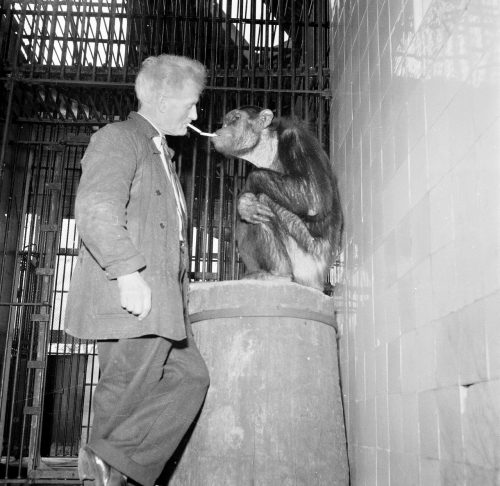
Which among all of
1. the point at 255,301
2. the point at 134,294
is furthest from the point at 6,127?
the point at 134,294

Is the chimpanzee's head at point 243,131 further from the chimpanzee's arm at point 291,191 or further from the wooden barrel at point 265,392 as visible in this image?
the wooden barrel at point 265,392

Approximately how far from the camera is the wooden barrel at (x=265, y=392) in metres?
1.97

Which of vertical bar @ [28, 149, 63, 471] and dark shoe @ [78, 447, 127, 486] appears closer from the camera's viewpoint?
dark shoe @ [78, 447, 127, 486]

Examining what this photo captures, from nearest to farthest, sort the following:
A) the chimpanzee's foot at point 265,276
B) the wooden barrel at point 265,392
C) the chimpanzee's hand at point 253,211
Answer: the wooden barrel at point 265,392, the chimpanzee's foot at point 265,276, the chimpanzee's hand at point 253,211

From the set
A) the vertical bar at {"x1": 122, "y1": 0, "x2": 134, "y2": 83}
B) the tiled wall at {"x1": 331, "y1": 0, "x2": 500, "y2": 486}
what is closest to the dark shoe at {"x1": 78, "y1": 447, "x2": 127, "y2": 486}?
the tiled wall at {"x1": 331, "y1": 0, "x2": 500, "y2": 486}

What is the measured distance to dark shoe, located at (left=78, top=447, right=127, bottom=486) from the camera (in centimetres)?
170

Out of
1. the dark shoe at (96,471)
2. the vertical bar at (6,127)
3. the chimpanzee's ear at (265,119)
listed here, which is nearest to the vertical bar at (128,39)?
the vertical bar at (6,127)

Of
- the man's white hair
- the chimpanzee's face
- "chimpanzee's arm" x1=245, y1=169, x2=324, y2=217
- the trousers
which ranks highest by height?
the chimpanzee's face

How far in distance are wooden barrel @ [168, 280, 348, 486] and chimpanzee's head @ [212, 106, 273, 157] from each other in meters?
0.94

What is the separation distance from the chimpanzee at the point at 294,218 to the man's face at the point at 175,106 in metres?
0.57

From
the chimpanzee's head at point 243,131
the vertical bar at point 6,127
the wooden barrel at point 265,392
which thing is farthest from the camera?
the vertical bar at point 6,127

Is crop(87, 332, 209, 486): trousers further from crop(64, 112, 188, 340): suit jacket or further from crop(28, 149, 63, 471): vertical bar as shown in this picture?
crop(28, 149, 63, 471): vertical bar

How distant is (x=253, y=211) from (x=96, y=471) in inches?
49.6

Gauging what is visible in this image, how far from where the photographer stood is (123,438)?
69.0 inches
